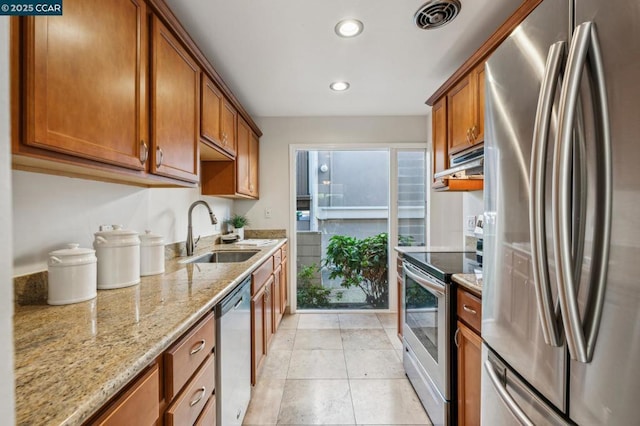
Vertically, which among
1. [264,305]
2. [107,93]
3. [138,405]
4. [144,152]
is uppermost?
[107,93]

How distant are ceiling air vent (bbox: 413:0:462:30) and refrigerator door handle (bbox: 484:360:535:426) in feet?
5.74

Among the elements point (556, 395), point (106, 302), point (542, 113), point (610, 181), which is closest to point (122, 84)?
point (106, 302)

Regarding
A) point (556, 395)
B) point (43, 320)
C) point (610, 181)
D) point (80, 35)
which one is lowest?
point (556, 395)

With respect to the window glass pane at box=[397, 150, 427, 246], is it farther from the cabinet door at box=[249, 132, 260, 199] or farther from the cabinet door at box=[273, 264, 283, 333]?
the cabinet door at box=[249, 132, 260, 199]

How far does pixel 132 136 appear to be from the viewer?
115cm

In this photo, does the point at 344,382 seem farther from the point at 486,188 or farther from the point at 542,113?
the point at 542,113

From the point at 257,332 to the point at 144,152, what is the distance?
51.8 inches

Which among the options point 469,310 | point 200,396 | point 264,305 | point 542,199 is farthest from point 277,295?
point 542,199

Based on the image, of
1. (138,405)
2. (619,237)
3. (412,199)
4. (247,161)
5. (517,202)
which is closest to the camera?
(619,237)

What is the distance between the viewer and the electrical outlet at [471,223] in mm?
2550

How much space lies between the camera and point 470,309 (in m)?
1.33

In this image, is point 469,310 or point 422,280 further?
point 422,280

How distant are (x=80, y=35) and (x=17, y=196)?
601 millimetres

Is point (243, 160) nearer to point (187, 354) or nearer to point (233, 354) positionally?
point (233, 354)
